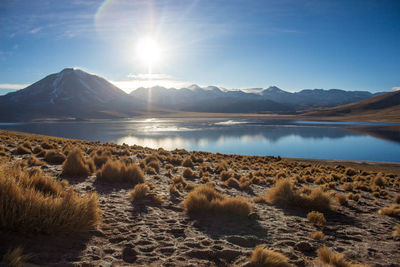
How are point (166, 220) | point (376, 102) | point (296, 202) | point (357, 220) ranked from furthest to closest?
point (376, 102) → point (296, 202) → point (357, 220) → point (166, 220)

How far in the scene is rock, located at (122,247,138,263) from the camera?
312cm

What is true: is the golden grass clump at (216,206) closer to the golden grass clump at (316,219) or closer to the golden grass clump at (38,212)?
the golden grass clump at (316,219)

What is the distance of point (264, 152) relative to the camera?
3306cm

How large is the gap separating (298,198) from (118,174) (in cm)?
523

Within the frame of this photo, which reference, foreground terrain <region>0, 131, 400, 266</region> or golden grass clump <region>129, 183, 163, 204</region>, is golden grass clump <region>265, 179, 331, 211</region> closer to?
foreground terrain <region>0, 131, 400, 266</region>

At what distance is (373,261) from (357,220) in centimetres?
223

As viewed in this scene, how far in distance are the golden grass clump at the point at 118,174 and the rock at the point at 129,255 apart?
4.37 meters

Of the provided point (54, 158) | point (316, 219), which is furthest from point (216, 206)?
point (54, 158)

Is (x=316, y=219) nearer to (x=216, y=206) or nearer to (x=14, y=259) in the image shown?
(x=216, y=206)

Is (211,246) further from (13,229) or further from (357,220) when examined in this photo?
(357,220)

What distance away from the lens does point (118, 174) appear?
24.8 ft

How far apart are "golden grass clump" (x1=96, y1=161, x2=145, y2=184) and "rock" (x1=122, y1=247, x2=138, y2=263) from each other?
4.37 meters

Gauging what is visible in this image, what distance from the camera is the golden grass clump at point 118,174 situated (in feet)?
24.5

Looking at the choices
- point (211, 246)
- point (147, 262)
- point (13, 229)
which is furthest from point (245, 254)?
point (13, 229)
